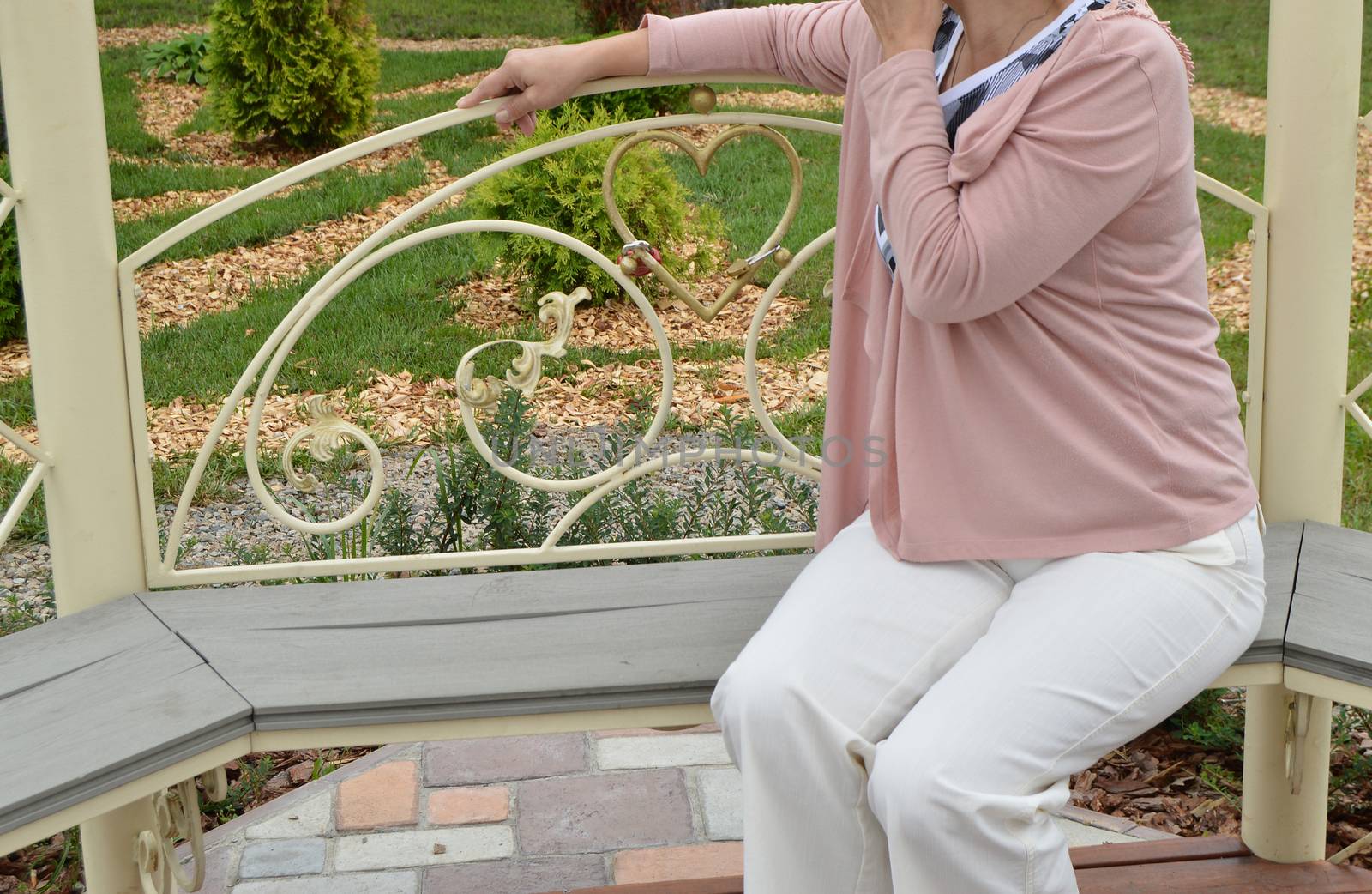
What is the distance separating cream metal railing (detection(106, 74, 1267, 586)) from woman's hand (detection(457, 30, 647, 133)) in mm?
34

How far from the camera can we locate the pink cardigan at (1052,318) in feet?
5.47

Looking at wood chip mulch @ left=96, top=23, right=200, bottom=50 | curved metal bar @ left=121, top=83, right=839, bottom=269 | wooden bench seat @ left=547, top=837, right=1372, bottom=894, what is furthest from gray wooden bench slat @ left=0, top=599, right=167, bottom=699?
wood chip mulch @ left=96, top=23, right=200, bottom=50

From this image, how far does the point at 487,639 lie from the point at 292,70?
7008mm

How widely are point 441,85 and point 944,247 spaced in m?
8.89

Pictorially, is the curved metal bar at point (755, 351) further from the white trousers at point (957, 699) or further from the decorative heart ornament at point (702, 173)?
the white trousers at point (957, 699)

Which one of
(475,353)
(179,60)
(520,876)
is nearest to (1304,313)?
(475,353)

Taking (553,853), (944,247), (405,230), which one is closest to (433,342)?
(405,230)

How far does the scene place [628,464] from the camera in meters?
2.40

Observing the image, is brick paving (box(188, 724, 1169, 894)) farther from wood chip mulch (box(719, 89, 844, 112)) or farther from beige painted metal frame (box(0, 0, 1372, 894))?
wood chip mulch (box(719, 89, 844, 112))

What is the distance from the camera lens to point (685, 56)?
222 centimetres

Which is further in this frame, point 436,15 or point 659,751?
point 436,15

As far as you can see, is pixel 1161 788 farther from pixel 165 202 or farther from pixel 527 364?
pixel 165 202

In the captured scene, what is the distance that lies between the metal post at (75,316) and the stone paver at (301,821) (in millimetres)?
552

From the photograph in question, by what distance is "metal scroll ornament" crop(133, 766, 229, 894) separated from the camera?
2.07 m
